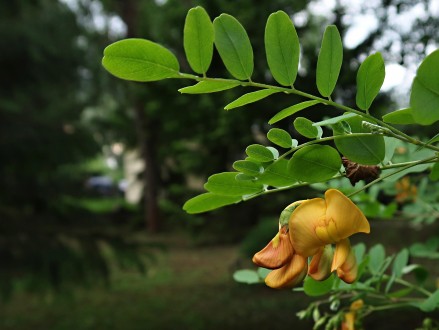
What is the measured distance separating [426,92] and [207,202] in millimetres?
227

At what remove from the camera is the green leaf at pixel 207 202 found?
1.52 feet

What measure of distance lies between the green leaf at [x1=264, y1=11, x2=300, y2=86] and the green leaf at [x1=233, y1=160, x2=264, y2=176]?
0.07 meters

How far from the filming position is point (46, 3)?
5.53 metres

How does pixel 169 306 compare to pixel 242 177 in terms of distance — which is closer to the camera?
pixel 242 177

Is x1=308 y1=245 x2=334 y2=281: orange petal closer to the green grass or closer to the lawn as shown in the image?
the lawn

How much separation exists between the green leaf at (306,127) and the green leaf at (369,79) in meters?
0.04

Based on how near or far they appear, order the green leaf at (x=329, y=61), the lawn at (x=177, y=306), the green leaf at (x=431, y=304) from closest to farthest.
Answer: the green leaf at (x=329, y=61), the green leaf at (x=431, y=304), the lawn at (x=177, y=306)

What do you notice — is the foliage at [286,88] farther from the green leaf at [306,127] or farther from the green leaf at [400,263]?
the green leaf at [400,263]

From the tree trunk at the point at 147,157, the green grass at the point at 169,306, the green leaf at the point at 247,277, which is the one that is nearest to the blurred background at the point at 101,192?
the green grass at the point at 169,306

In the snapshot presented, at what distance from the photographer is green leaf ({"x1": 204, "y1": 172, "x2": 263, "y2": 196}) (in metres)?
0.44

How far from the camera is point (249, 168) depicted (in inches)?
16.5

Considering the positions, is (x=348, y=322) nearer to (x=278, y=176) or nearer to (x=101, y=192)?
(x=278, y=176)

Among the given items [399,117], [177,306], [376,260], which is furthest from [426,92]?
[177,306]

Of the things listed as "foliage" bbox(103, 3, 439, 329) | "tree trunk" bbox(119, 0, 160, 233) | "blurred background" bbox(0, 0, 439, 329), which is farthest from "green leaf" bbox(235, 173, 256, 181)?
"tree trunk" bbox(119, 0, 160, 233)
